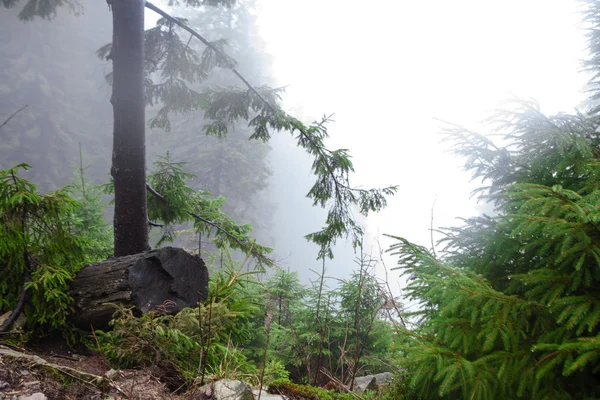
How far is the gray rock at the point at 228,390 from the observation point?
2.21 meters

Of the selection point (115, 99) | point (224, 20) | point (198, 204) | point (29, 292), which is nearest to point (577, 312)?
point (29, 292)

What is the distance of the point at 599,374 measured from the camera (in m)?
1.79

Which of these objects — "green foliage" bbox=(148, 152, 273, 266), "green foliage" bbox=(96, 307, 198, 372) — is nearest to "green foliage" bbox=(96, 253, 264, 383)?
"green foliage" bbox=(96, 307, 198, 372)

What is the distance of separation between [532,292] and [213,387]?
2.11m

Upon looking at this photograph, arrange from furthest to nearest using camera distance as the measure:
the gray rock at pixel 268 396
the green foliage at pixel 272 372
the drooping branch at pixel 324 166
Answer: the drooping branch at pixel 324 166
the green foliage at pixel 272 372
the gray rock at pixel 268 396

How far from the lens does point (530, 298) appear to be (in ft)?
6.00

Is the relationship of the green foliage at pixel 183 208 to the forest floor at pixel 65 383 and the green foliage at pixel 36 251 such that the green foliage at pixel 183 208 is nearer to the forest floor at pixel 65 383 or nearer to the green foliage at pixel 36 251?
the green foliage at pixel 36 251

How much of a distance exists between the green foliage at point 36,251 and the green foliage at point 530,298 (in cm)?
315

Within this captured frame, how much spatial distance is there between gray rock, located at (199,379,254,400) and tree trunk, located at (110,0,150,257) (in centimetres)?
246

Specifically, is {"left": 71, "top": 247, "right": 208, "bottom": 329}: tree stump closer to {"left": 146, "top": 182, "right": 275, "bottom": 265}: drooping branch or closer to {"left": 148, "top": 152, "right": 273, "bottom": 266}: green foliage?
{"left": 148, "top": 152, "right": 273, "bottom": 266}: green foliage

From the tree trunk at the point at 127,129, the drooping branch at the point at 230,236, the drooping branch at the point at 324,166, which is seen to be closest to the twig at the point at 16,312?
the tree trunk at the point at 127,129

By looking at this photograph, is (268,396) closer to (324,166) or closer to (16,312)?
(16,312)

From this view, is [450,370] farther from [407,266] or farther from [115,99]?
[115,99]

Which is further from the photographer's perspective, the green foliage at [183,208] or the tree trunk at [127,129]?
the green foliage at [183,208]
